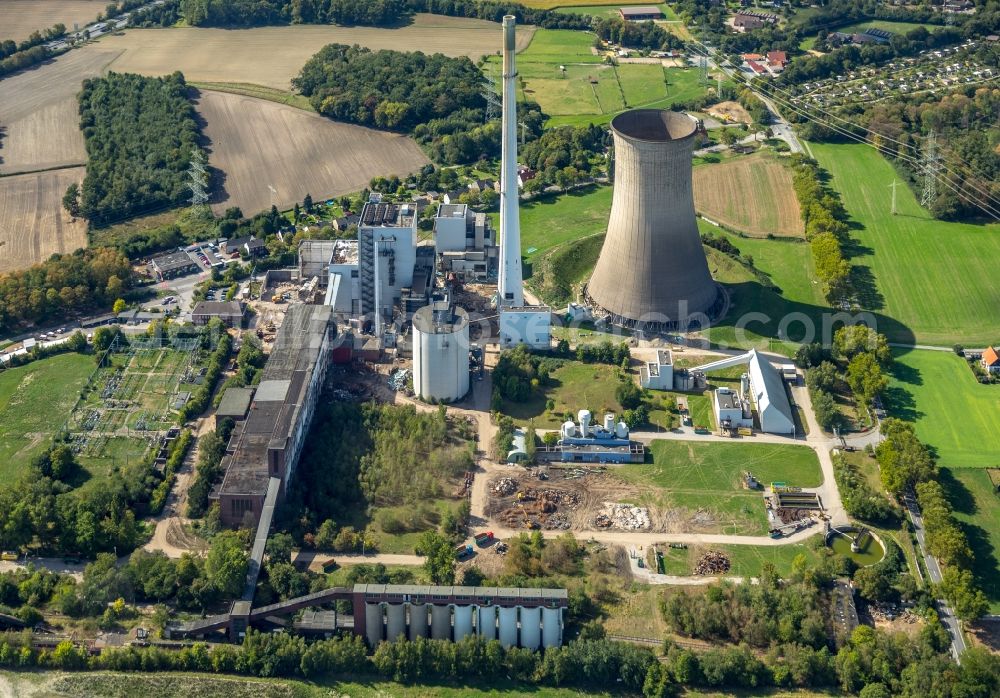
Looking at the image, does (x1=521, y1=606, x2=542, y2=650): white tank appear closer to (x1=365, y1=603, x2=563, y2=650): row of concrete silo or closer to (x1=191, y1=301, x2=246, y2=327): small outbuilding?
(x1=365, y1=603, x2=563, y2=650): row of concrete silo

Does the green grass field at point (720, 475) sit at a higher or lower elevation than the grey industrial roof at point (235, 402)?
lower

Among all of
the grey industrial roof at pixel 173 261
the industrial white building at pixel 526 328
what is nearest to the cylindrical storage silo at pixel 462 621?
the industrial white building at pixel 526 328

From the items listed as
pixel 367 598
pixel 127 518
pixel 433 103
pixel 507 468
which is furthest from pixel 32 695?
pixel 433 103

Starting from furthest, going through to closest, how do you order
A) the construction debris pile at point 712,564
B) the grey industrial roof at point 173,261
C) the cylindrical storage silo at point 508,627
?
1. the grey industrial roof at point 173,261
2. the construction debris pile at point 712,564
3. the cylindrical storage silo at point 508,627

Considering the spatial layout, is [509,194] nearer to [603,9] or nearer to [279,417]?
[279,417]

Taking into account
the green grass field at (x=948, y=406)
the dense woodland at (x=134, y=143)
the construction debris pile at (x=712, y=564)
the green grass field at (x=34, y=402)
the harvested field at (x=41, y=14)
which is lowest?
the green grass field at (x=948, y=406)

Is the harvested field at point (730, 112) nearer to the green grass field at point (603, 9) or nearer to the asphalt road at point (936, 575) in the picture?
the green grass field at point (603, 9)

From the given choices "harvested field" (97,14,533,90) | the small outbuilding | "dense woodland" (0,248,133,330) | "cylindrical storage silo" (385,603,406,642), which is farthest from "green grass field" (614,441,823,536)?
"harvested field" (97,14,533,90)
